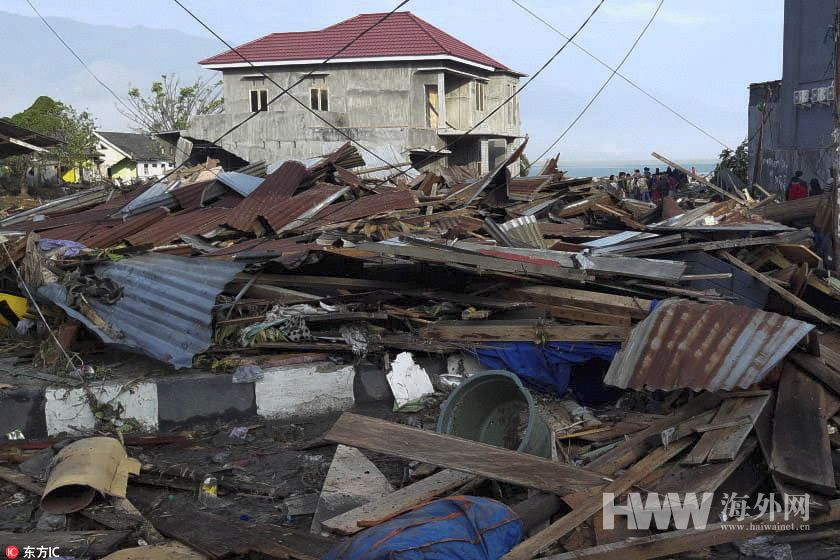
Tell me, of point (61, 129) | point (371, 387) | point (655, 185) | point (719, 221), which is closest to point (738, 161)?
point (655, 185)

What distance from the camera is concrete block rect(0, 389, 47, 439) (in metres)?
6.52

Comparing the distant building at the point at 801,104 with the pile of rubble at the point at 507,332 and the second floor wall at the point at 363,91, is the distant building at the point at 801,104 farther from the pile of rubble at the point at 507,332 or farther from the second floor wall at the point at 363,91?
the second floor wall at the point at 363,91

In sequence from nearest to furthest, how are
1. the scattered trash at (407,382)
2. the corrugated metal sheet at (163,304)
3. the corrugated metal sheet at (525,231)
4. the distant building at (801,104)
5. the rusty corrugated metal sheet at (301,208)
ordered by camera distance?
the corrugated metal sheet at (163,304) < the scattered trash at (407,382) < the corrugated metal sheet at (525,231) < the rusty corrugated metal sheet at (301,208) < the distant building at (801,104)

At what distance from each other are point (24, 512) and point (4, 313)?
3.23 m

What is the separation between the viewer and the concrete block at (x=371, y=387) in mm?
6957

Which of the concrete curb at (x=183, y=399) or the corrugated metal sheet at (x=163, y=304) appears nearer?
the concrete curb at (x=183, y=399)

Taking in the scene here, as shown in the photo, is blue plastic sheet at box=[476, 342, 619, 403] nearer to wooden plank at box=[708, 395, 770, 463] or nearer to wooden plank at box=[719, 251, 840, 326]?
wooden plank at box=[708, 395, 770, 463]

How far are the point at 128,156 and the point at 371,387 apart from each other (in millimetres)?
49111

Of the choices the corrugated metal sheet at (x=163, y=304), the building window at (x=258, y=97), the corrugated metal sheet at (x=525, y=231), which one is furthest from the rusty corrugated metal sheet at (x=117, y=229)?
the building window at (x=258, y=97)

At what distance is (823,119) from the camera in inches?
809

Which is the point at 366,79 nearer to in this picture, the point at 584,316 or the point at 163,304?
the point at 163,304

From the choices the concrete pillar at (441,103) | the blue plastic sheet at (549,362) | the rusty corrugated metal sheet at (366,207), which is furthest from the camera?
the concrete pillar at (441,103)

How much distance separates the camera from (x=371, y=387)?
696 cm

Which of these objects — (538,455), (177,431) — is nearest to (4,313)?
(177,431)
